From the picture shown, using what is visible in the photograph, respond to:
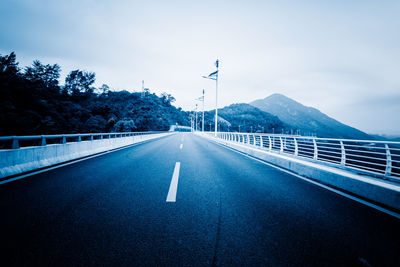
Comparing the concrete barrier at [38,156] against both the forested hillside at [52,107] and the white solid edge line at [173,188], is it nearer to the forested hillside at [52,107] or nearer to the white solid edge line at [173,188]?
the white solid edge line at [173,188]

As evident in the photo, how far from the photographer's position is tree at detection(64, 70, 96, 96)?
280 feet

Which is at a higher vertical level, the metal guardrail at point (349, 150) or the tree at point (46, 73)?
the tree at point (46, 73)

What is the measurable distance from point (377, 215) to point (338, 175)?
1.75 metres

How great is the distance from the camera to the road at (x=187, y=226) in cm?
197

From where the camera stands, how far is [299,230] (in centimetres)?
264

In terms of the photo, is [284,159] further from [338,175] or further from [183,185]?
[183,185]

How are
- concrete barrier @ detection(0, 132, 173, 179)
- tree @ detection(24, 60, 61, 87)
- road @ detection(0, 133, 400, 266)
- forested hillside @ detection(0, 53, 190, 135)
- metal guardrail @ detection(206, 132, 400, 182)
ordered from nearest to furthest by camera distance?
road @ detection(0, 133, 400, 266), metal guardrail @ detection(206, 132, 400, 182), concrete barrier @ detection(0, 132, 173, 179), forested hillside @ detection(0, 53, 190, 135), tree @ detection(24, 60, 61, 87)

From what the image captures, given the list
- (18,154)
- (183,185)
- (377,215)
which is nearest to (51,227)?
(183,185)

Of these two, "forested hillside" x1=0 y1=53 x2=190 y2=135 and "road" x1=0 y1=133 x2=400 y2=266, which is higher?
"forested hillside" x1=0 y1=53 x2=190 y2=135

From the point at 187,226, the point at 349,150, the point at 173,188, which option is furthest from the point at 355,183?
the point at 173,188

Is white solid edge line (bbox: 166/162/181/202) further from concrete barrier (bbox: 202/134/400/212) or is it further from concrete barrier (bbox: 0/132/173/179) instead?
concrete barrier (bbox: 0/132/173/179)

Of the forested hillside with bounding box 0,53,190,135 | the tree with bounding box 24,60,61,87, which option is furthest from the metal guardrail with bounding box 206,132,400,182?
the tree with bounding box 24,60,61,87

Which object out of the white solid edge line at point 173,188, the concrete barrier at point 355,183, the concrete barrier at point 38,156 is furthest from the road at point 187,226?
the concrete barrier at point 38,156

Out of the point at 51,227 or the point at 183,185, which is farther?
the point at 183,185
